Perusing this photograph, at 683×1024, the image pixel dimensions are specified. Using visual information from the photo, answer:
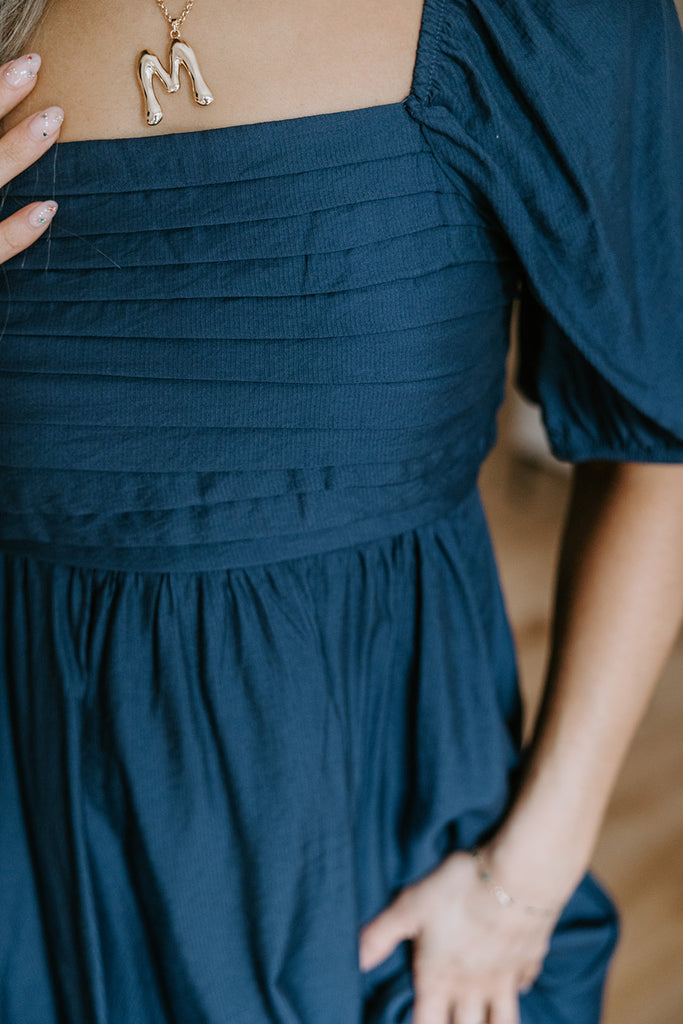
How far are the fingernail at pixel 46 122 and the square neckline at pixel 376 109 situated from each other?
28 millimetres

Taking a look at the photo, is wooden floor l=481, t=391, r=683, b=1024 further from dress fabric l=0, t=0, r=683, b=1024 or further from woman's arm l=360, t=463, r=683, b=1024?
dress fabric l=0, t=0, r=683, b=1024

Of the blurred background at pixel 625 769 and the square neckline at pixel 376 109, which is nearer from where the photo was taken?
the square neckline at pixel 376 109

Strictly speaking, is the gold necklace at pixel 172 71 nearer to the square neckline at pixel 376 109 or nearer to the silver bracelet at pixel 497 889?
the square neckline at pixel 376 109

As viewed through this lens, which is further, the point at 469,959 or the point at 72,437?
the point at 469,959

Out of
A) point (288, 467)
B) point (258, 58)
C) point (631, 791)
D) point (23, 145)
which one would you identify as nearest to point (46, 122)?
point (23, 145)

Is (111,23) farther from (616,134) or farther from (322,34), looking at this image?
(616,134)

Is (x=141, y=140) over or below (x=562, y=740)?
over

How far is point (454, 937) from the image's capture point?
0.70m

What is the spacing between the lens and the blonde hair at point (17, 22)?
1.77 ft

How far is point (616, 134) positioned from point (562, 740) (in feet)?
1.47

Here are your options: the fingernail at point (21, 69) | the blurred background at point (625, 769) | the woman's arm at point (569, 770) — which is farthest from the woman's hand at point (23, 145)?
the blurred background at point (625, 769)

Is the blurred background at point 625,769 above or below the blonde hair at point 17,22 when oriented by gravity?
below

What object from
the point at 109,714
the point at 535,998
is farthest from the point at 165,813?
the point at 535,998

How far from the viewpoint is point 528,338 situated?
0.73 metres
